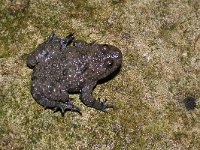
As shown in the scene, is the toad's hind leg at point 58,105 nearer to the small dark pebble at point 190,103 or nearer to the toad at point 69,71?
the toad at point 69,71

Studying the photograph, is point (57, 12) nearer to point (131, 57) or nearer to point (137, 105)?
point (131, 57)

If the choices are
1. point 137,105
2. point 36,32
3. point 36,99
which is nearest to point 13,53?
point 36,32

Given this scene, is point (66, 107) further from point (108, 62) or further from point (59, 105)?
point (108, 62)

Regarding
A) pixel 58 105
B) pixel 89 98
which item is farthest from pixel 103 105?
pixel 58 105

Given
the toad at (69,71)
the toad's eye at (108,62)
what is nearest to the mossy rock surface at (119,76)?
the toad at (69,71)

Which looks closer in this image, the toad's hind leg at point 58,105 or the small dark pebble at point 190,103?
the toad's hind leg at point 58,105
